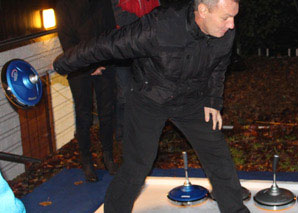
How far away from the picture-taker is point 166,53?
3.44 metres

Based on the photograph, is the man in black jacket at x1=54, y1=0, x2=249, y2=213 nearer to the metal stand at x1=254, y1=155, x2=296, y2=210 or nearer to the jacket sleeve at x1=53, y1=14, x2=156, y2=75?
the jacket sleeve at x1=53, y1=14, x2=156, y2=75

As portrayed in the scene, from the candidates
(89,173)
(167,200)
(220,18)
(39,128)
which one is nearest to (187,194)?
(167,200)

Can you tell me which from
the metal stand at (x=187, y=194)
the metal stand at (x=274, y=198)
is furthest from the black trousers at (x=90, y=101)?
the metal stand at (x=274, y=198)

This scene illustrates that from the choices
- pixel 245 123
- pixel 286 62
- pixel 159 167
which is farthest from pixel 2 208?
pixel 286 62

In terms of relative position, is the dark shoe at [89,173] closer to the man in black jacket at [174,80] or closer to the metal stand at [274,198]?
the man in black jacket at [174,80]

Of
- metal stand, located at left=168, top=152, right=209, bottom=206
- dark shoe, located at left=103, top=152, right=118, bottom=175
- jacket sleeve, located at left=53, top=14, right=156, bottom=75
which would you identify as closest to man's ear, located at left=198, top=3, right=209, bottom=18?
jacket sleeve, located at left=53, top=14, right=156, bottom=75

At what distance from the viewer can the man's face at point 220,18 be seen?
3.26 meters

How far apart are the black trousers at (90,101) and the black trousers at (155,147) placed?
3.99 ft

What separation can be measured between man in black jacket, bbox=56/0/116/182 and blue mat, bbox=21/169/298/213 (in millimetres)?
288

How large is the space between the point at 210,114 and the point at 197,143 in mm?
235

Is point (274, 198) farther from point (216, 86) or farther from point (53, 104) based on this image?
point (53, 104)

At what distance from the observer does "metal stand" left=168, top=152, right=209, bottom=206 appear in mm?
4559

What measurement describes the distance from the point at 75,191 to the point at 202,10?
2.64 m

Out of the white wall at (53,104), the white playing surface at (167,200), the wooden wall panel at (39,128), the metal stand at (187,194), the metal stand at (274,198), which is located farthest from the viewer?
the wooden wall panel at (39,128)
